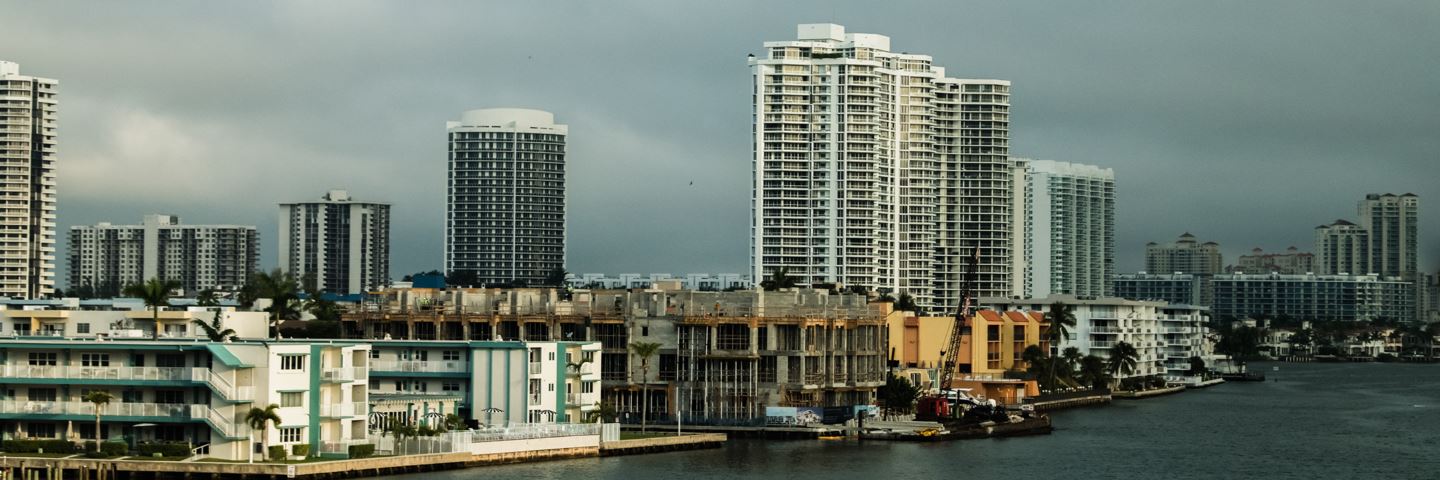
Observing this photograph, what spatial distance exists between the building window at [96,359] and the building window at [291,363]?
6937mm

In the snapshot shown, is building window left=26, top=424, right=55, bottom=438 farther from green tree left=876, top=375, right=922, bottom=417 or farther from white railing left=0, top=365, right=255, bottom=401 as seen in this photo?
green tree left=876, top=375, right=922, bottom=417

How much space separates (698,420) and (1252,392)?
99.4 m

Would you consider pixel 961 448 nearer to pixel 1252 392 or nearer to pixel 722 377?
pixel 722 377

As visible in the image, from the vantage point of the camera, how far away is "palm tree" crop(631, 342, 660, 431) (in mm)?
105250

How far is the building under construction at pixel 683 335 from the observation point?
10756 centimetres

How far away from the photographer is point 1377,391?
→ 19262cm

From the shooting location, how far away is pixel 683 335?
108 m

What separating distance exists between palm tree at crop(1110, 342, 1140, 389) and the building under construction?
78.3 metres

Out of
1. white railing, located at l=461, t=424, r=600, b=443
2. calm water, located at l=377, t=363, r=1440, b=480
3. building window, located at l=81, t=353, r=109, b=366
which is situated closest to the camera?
building window, located at l=81, t=353, r=109, b=366

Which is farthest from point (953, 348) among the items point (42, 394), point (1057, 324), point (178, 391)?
point (42, 394)

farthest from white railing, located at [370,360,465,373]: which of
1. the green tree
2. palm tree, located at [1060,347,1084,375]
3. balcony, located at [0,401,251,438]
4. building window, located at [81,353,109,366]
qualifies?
palm tree, located at [1060,347,1084,375]

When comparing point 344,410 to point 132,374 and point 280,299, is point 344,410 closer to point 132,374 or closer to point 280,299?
point 132,374

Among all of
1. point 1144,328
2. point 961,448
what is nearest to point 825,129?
point 1144,328

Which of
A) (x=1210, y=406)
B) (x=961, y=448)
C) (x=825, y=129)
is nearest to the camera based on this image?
(x=961, y=448)
